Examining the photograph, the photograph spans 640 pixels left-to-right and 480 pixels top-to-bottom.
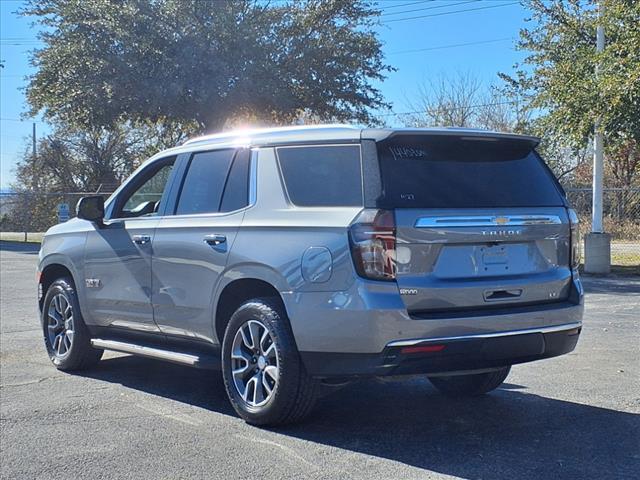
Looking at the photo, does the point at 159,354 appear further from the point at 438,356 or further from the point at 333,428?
the point at 438,356

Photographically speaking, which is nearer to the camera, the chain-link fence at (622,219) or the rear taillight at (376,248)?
the rear taillight at (376,248)

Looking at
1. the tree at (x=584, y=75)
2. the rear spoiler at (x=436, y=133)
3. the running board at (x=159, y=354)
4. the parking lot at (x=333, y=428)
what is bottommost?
the parking lot at (x=333, y=428)

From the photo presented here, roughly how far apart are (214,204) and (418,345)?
208cm

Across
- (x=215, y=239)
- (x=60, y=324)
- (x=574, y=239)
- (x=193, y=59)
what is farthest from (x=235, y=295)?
(x=193, y=59)

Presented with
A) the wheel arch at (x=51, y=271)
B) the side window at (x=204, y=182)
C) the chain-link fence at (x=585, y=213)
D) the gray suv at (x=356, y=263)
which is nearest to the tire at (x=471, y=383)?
the gray suv at (x=356, y=263)

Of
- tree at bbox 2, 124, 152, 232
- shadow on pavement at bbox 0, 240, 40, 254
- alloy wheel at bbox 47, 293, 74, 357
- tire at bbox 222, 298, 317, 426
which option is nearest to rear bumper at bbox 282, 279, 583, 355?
tire at bbox 222, 298, 317, 426

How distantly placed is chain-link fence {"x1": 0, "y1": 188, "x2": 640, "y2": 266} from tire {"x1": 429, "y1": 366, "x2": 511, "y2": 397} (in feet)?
22.4

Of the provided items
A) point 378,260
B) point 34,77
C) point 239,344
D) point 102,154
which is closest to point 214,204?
point 239,344

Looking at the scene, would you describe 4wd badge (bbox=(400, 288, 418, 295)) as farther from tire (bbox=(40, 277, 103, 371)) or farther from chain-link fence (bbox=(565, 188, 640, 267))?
chain-link fence (bbox=(565, 188, 640, 267))

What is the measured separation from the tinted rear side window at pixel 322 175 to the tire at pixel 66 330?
284 centimetres

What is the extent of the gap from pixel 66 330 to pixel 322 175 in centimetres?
342

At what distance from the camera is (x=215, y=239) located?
216 inches

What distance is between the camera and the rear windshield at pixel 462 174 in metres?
4.76

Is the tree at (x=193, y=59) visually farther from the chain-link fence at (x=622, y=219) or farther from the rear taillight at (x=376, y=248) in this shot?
the rear taillight at (x=376, y=248)
